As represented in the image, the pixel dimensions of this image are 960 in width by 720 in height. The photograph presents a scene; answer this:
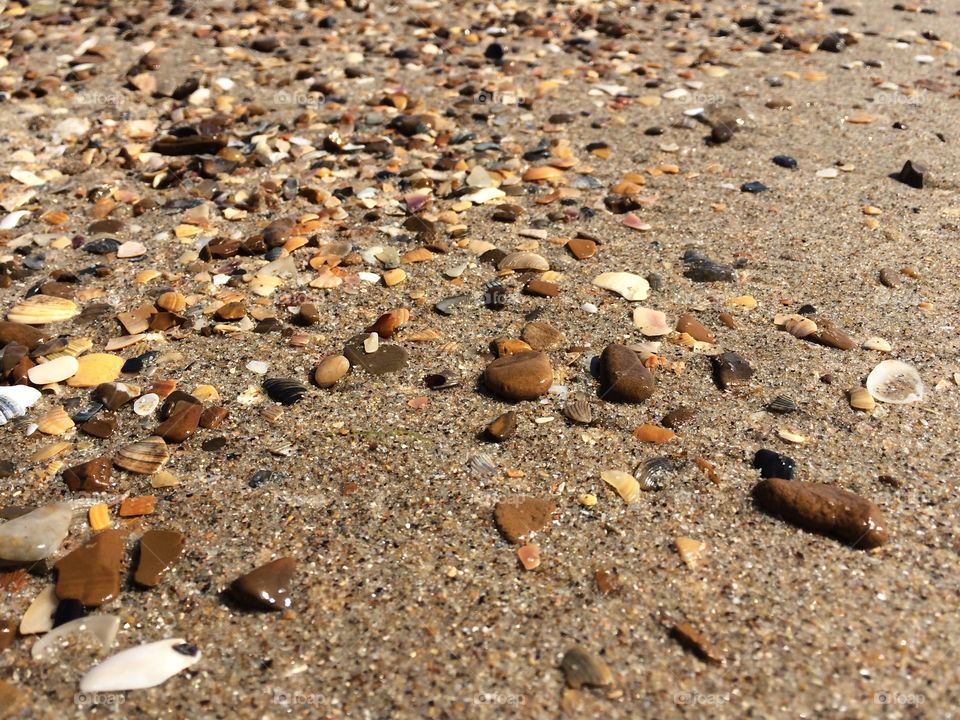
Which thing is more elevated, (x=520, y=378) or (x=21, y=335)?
(x=520, y=378)

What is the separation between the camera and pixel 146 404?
102 inches

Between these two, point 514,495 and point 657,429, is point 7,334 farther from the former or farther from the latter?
point 657,429

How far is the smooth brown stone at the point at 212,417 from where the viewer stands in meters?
2.50

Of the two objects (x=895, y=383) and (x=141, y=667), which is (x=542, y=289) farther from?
(x=141, y=667)

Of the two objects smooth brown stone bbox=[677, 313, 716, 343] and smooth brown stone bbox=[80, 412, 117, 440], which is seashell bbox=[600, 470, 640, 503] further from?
smooth brown stone bbox=[80, 412, 117, 440]

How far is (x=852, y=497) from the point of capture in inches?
83.4

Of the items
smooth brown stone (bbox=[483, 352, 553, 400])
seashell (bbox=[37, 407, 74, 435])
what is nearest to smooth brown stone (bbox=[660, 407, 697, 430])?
smooth brown stone (bbox=[483, 352, 553, 400])

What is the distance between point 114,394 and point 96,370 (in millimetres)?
175

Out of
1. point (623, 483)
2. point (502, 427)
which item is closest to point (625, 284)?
point (502, 427)

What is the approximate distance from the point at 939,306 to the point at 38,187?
12.8 feet

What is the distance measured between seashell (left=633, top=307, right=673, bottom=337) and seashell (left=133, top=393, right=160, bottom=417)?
1610 millimetres

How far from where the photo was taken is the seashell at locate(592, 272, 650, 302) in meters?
3.02
